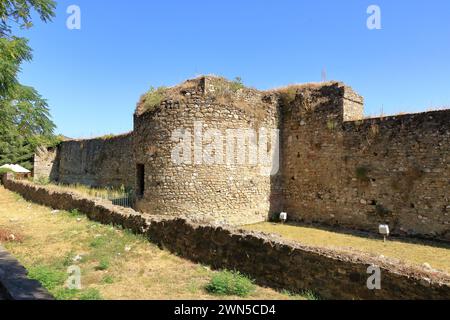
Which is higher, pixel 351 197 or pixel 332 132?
pixel 332 132

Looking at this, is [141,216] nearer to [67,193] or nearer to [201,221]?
[201,221]

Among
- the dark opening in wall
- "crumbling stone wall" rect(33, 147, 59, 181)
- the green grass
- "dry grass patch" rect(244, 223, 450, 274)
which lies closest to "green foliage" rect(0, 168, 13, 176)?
"crumbling stone wall" rect(33, 147, 59, 181)

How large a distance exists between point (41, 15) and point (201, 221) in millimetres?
7224

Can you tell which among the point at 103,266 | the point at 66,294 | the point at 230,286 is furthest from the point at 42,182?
the point at 230,286

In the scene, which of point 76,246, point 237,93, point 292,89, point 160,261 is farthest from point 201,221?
point 292,89

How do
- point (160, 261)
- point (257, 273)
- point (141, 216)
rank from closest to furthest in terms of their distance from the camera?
point (257, 273)
point (160, 261)
point (141, 216)

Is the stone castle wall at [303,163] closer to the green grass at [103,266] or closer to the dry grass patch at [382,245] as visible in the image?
the dry grass patch at [382,245]

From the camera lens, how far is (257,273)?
5871 millimetres

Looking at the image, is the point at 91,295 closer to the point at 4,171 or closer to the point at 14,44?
the point at 14,44

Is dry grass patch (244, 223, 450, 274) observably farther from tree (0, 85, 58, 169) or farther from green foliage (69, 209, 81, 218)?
tree (0, 85, 58, 169)

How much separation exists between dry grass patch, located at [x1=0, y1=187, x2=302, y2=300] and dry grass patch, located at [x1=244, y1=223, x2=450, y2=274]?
8.90 feet

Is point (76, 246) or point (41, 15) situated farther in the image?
point (41, 15)

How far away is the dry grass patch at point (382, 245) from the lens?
8375 mm

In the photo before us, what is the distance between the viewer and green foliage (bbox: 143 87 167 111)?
1300cm
